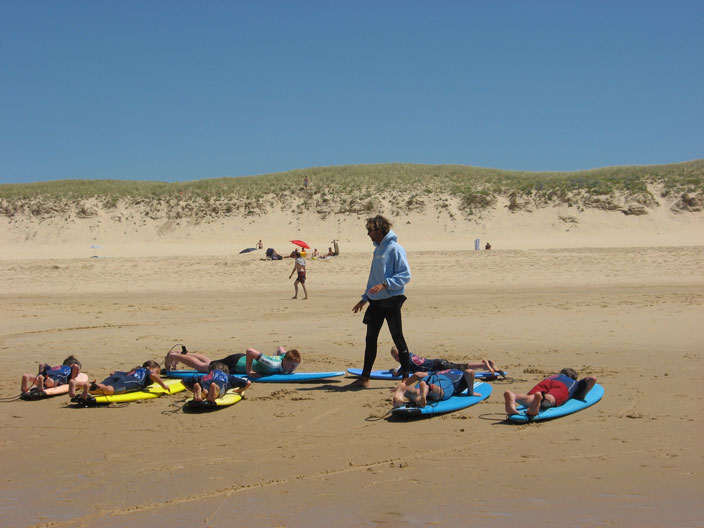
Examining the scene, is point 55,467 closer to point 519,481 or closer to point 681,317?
point 519,481

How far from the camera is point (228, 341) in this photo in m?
10.5

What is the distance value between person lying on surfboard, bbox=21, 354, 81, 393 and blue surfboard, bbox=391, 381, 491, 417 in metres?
3.64

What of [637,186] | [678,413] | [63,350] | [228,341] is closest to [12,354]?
[63,350]

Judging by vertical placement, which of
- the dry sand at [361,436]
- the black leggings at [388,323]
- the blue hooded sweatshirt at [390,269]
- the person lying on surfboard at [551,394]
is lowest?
the dry sand at [361,436]

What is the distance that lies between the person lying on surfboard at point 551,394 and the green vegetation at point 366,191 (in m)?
34.8

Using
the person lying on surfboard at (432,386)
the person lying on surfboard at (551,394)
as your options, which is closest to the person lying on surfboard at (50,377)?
the person lying on surfboard at (432,386)

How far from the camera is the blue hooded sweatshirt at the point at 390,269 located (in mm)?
6734

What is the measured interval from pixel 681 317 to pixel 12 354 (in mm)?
10742

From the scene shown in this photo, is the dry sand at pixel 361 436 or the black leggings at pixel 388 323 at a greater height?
the black leggings at pixel 388 323

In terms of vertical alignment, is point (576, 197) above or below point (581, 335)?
above

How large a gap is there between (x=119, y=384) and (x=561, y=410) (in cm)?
437

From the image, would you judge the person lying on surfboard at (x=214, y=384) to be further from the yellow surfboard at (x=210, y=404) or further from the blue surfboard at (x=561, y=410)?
the blue surfboard at (x=561, y=410)

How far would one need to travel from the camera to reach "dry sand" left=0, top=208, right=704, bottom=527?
159 inches

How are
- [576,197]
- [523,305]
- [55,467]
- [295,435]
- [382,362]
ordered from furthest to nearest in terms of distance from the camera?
[576,197], [523,305], [382,362], [295,435], [55,467]
